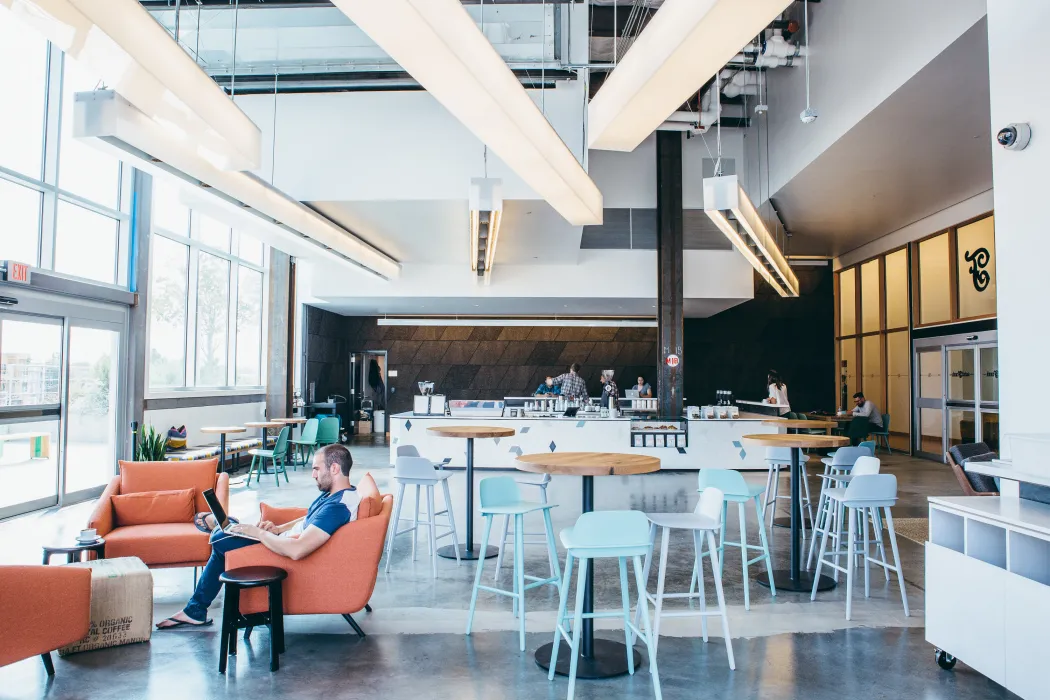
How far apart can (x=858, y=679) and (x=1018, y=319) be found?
206 centimetres

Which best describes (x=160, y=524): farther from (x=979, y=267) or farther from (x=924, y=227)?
(x=924, y=227)

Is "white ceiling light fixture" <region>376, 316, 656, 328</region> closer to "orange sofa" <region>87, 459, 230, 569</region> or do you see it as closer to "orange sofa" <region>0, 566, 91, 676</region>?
"orange sofa" <region>87, 459, 230, 569</region>

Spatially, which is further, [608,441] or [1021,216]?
[608,441]

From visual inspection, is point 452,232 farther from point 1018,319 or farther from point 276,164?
point 1018,319

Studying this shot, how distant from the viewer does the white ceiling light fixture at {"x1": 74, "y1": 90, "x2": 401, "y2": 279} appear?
404cm

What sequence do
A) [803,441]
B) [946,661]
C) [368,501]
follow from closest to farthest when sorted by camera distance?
[946,661]
[368,501]
[803,441]

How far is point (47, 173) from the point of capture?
752 cm

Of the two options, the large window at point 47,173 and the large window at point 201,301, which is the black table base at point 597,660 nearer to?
the large window at point 47,173

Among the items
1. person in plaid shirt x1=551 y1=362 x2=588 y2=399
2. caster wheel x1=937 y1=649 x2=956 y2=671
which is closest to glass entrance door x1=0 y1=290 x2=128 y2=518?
person in plaid shirt x1=551 y1=362 x2=588 y2=399

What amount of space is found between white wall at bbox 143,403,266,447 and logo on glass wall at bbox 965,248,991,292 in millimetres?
12238

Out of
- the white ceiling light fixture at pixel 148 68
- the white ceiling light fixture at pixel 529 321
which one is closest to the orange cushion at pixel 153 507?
the white ceiling light fixture at pixel 148 68

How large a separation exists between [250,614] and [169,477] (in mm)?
2058

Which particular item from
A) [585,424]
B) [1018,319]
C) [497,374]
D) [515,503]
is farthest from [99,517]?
[497,374]

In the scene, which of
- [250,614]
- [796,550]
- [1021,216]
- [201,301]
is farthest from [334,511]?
[201,301]
